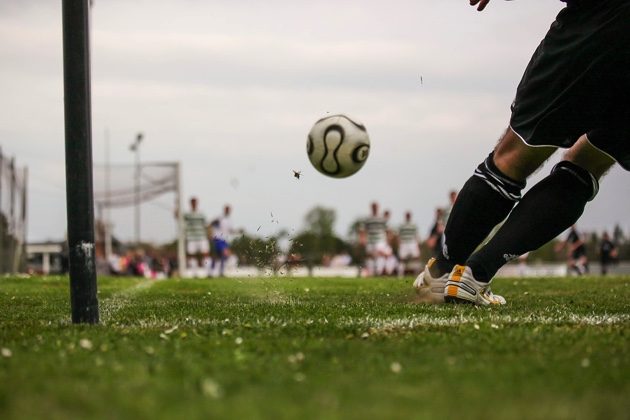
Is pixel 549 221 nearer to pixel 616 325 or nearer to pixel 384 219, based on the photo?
pixel 616 325

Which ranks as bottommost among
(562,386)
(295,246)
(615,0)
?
(562,386)

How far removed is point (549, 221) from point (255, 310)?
1.82 meters

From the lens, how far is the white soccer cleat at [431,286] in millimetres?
5758

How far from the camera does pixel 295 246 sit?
7.24 meters

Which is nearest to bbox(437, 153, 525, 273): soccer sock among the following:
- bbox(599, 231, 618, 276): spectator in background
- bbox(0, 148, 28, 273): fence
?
bbox(0, 148, 28, 273): fence

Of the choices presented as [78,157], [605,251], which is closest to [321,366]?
[78,157]

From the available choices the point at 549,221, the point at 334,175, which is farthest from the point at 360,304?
the point at 549,221

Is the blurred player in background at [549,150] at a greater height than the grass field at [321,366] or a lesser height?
greater

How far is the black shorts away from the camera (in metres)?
4.57

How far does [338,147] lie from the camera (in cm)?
586

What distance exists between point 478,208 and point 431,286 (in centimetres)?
66

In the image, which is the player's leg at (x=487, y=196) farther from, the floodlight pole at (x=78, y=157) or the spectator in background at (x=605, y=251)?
the spectator in background at (x=605, y=251)

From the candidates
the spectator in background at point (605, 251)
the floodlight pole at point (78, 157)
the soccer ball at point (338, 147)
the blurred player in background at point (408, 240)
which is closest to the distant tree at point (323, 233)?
the spectator in background at point (605, 251)

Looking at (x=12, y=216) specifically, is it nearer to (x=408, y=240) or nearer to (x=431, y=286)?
(x=408, y=240)
